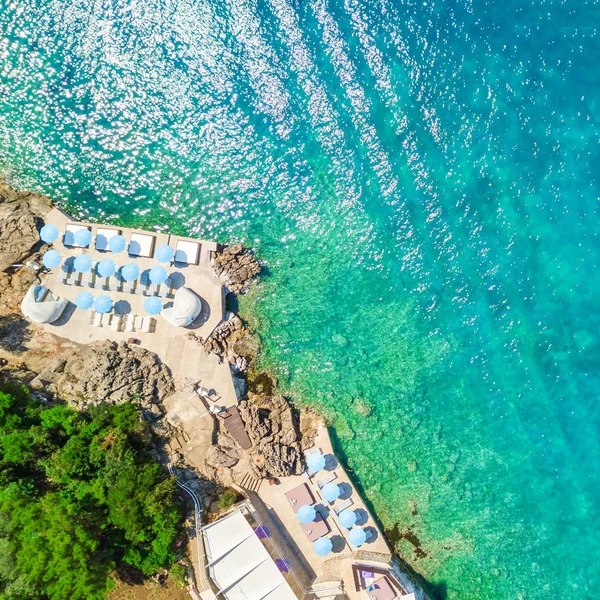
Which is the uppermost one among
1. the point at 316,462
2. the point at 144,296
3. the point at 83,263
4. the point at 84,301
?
the point at 83,263

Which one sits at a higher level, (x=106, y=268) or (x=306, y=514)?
(x=106, y=268)

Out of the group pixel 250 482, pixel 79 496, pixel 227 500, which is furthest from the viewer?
pixel 250 482

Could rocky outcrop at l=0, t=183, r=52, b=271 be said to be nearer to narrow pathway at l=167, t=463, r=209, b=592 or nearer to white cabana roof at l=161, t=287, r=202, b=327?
white cabana roof at l=161, t=287, r=202, b=327

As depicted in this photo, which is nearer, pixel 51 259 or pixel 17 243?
pixel 51 259

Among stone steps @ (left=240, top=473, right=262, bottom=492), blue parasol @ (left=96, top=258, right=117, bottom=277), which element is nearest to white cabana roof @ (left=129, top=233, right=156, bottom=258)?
blue parasol @ (left=96, top=258, right=117, bottom=277)

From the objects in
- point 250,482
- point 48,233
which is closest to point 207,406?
point 250,482

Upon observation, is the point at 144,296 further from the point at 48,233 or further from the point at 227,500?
the point at 227,500

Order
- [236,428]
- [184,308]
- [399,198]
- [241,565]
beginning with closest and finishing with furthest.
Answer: [241,565]
[184,308]
[236,428]
[399,198]
